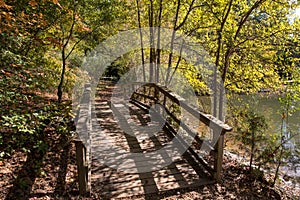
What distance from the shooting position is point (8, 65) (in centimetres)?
253

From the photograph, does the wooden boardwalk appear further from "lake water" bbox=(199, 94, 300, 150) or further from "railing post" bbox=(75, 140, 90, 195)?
"lake water" bbox=(199, 94, 300, 150)

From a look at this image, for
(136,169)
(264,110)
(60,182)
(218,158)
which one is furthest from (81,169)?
(264,110)

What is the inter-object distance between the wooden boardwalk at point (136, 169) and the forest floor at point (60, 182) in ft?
0.45

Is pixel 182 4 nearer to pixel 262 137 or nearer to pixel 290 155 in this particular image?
pixel 262 137

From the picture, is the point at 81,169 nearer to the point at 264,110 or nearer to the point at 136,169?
the point at 136,169

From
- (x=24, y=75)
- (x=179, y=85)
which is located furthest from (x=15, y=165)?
(x=179, y=85)

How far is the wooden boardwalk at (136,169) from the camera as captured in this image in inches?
111

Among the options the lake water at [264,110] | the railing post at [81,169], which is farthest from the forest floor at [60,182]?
the lake water at [264,110]

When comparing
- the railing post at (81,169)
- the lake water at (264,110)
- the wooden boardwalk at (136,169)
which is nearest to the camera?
the railing post at (81,169)

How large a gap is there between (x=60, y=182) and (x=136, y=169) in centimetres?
101

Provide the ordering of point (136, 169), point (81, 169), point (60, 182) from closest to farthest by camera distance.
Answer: point (81, 169) < point (60, 182) < point (136, 169)

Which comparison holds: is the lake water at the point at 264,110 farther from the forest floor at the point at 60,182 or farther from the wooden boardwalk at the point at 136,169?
the wooden boardwalk at the point at 136,169

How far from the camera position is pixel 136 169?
324 cm

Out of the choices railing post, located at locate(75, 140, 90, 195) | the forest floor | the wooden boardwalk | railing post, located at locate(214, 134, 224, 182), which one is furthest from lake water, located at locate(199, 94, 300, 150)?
railing post, located at locate(75, 140, 90, 195)
